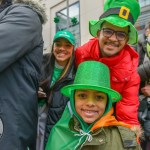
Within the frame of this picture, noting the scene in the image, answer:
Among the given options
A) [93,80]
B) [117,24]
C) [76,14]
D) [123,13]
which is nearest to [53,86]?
[93,80]

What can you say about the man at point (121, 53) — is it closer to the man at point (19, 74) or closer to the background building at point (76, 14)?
the man at point (19, 74)

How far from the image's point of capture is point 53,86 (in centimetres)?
272

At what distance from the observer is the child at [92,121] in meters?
2.07

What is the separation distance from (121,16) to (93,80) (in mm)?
752

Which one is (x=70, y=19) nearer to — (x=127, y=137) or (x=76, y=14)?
(x=76, y=14)

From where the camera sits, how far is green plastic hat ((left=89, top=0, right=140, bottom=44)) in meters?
2.62

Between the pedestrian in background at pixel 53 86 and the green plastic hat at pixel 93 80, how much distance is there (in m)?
0.35

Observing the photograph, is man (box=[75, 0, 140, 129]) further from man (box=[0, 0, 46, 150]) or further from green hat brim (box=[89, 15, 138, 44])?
man (box=[0, 0, 46, 150])

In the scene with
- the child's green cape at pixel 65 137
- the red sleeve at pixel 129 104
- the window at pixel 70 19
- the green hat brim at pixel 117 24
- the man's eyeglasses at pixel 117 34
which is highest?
the window at pixel 70 19

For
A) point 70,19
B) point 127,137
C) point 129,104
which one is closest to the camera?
point 127,137

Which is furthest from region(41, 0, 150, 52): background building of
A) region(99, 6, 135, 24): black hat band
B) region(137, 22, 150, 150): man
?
region(99, 6, 135, 24): black hat band

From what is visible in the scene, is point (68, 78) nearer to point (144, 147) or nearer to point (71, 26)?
point (144, 147)

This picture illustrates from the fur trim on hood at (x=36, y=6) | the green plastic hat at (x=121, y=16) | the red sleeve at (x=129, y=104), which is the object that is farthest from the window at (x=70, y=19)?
the fur trim on hood at (x=36, y=6)

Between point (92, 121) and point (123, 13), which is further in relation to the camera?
point (123, 13)
